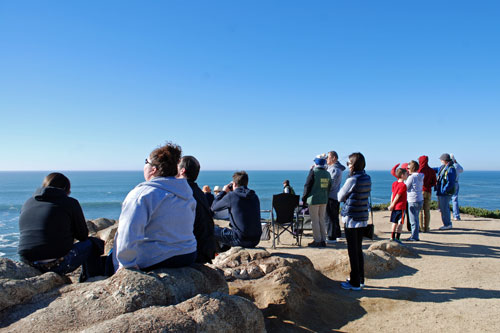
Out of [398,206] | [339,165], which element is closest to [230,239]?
[339,165]

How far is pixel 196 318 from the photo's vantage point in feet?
7.65

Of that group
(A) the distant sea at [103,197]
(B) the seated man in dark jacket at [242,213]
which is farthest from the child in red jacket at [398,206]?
(A) the distant sea at [103,197]

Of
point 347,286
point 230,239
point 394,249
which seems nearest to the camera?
point 347,286

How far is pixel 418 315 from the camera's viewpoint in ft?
13.2

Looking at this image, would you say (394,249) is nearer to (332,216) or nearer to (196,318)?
(332,216)

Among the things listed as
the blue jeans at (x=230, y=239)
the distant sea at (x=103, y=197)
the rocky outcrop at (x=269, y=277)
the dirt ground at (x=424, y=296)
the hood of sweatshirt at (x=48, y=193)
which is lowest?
the distant sea at (x=103, y=197)

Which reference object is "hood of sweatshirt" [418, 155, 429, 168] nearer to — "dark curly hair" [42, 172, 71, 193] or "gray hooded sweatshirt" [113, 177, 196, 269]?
"gray hooded sweatshirt" [113, 177, 196, 269]

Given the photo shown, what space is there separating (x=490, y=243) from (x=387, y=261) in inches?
150

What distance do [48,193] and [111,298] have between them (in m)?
1.60

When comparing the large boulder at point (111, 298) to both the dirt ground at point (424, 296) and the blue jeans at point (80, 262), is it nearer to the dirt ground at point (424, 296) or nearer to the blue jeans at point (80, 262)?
the blue jeans at point (80, 262)

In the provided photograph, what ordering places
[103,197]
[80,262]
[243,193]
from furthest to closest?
1. [103,197]
2. [243,193]
3. [80,262]

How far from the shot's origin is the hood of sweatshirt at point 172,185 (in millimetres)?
2844

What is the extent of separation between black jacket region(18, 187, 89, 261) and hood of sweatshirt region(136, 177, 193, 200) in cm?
122

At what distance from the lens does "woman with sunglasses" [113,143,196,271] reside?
8.86ft
